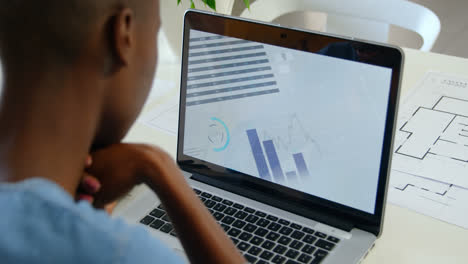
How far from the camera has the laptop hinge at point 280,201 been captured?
892 millimetres

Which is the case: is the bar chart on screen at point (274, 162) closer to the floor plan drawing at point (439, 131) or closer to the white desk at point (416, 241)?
the white desk at point (416, 241)

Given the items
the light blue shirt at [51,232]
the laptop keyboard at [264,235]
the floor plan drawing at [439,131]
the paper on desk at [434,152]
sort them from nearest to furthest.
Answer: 1. the light blue shirt at [51,232]
2. the laptop keyboard at [264,235]
3. the paper on desk at [434,152]
4. the floor plan drawing at [439,131]

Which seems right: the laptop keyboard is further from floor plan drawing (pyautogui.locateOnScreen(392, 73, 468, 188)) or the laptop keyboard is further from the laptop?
floor plan drawing (pyautogui.locateOnScreen(392, 73, 468, 188))

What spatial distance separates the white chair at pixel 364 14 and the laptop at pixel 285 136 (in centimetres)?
84

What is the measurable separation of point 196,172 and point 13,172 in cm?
49

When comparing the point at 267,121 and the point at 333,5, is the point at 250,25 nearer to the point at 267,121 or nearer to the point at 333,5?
the point at 267,121

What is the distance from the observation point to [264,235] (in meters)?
0.87

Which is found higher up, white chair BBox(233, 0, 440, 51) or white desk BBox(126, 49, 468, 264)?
white chair BBox(233, 0, 440, 51)

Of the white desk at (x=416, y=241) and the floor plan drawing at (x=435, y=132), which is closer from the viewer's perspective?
the white desk at (x=416, y=241)

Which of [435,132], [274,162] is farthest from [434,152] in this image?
[274,162]

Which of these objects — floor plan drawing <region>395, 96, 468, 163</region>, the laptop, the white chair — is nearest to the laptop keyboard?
the laptop

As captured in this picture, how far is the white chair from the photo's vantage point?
1670 millimetres

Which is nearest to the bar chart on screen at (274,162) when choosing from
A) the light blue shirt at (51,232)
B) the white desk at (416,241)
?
the white desk at (416,241)

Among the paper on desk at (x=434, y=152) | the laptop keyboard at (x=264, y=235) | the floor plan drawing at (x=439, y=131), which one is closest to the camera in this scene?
the laptop keyboard at (x=264, y=235)
